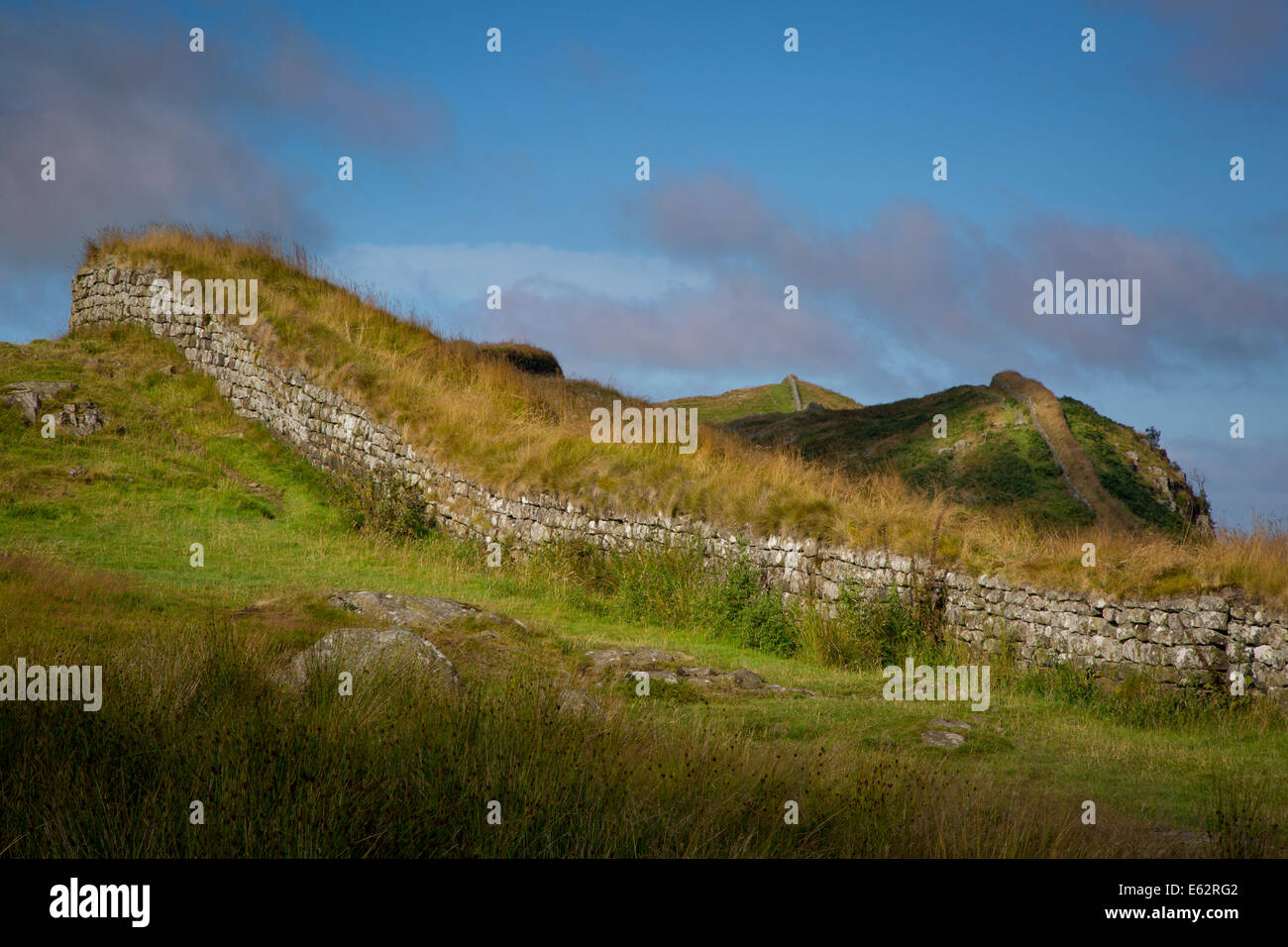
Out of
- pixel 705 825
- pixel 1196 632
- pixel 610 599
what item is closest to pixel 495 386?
pixel 610 599

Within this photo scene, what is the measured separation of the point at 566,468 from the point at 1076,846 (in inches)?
510

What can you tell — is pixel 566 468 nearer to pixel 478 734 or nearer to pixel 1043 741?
pixel 1043 741

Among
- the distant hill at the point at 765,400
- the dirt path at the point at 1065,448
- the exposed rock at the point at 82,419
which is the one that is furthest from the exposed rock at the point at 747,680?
the distant hill at the point at 765,400

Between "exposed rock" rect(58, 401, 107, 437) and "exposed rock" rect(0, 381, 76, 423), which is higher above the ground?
"exposed rock" rect(0, 381, 76, 423)

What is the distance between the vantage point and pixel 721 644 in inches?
540

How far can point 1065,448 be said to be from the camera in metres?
21.7

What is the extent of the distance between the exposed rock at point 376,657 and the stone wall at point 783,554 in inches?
284

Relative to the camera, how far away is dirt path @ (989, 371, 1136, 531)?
1977 cm
